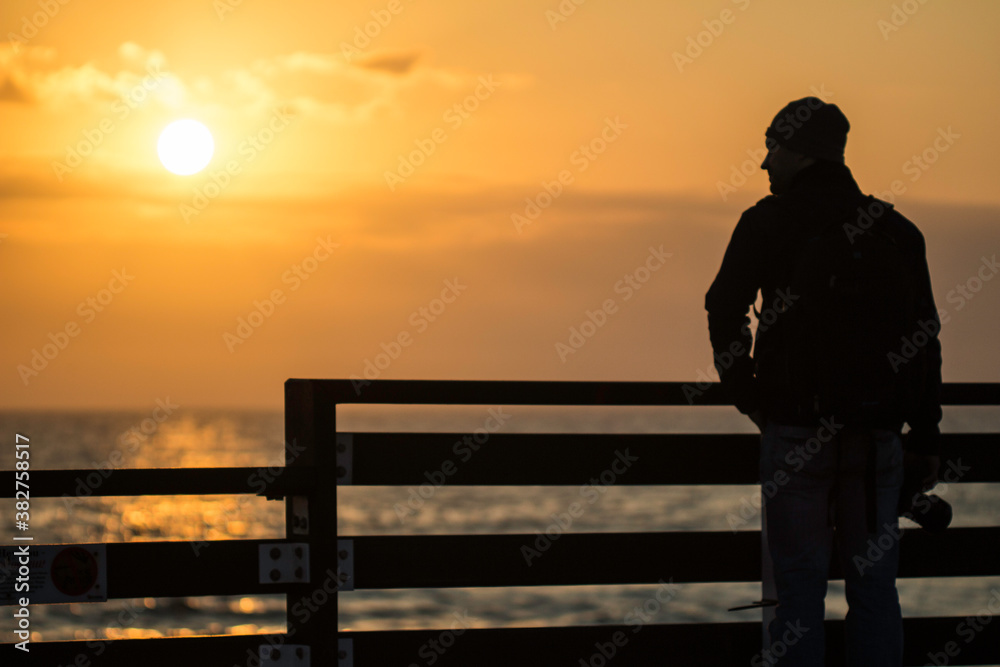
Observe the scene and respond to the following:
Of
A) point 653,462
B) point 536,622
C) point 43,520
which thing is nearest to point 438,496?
point 43,520

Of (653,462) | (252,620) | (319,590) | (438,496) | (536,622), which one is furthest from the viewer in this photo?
(438,496)

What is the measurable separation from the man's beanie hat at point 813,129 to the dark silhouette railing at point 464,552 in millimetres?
887

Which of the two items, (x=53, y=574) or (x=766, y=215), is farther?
(x=766, y=215)

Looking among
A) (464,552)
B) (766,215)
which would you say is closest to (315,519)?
(464,552)

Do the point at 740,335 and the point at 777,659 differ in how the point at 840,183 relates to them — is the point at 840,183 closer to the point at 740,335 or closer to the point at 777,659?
the point at 740,335

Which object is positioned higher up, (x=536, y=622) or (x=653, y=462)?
(x=536, y=622)

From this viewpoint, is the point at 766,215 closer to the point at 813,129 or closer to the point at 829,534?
the point at 813,129

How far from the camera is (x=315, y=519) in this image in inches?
133

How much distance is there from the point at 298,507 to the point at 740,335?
1.47 meters

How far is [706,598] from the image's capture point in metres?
28.2

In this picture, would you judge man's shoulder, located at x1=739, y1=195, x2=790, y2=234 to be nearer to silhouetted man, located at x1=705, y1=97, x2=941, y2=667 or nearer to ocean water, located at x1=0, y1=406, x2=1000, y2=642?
silhouetted man, located at x1=705, y1=97, x2=941, y2=667

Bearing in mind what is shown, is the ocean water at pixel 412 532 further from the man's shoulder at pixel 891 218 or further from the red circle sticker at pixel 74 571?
the red circle sticker at pixel 74 571

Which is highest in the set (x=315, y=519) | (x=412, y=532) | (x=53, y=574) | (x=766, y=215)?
(x=412, y=532)

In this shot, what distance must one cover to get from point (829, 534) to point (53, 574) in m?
2.26
